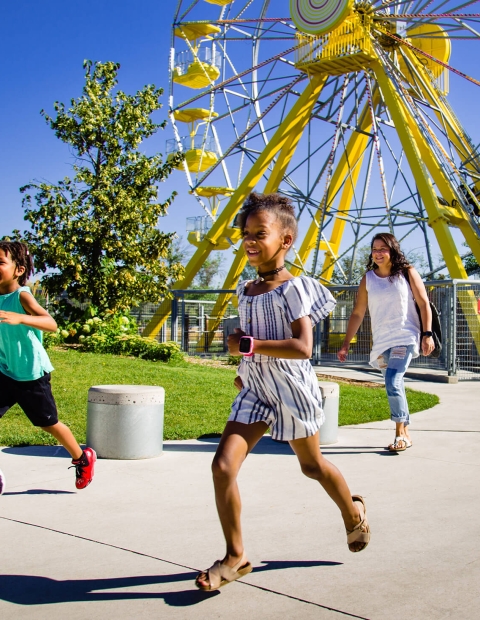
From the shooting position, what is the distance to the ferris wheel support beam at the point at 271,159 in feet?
72.2

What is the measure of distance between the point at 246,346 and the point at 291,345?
0.21 meters

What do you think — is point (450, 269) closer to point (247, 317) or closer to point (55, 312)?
point (55, 312)

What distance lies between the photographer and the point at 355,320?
234 inches

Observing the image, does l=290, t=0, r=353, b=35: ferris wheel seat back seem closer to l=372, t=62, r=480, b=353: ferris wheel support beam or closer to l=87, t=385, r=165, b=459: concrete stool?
l=372, t=62, r=480, b=353: ferris wheel support beam

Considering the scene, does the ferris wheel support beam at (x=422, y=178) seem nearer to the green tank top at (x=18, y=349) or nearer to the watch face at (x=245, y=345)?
the green tank top at (x=18, y=349)

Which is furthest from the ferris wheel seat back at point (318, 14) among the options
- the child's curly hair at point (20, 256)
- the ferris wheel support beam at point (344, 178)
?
the child's curly hair at point (20, 256)

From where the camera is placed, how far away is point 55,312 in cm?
1734

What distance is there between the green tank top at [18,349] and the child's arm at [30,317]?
0.05 meters

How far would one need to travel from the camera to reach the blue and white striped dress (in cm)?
322

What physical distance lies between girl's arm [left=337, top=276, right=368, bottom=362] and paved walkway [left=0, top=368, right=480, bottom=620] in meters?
0.88

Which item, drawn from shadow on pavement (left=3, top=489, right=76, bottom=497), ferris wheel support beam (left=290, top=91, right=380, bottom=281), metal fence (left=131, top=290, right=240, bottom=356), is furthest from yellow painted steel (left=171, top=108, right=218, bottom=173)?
shadow on pavement (left=3, top=489, right=76, bottom=497)

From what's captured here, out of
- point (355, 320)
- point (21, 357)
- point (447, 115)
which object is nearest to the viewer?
point (21, 357)

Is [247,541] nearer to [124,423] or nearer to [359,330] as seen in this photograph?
[124,423]

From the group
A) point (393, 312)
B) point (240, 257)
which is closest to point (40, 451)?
point (393, 312)
